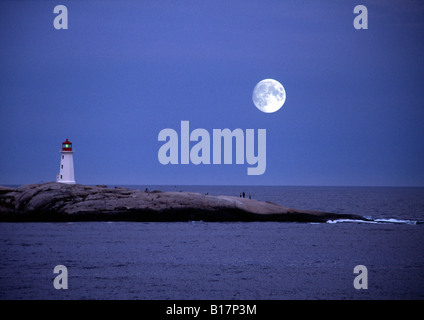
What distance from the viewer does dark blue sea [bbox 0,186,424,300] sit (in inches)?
1080

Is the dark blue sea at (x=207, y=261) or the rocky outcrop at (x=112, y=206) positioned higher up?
the rocky outcrop at (x=112, y=206)

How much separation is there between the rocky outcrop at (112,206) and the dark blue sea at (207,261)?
1656 millimetres

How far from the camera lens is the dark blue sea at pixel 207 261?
2744 centimetres

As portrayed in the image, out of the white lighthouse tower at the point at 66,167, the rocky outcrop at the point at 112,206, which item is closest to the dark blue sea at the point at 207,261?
the rocky outcrop at the point at 112,206

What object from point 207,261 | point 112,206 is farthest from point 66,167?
point 207,261

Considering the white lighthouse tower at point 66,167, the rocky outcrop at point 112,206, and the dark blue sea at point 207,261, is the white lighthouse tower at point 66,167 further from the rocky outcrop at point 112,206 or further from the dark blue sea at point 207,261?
the dark blue sea at point 207,261

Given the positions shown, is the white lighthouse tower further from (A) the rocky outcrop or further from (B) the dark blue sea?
(B) the dark blue sea

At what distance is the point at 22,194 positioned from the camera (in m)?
60.5

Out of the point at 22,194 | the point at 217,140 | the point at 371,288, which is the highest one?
the point at 217,140

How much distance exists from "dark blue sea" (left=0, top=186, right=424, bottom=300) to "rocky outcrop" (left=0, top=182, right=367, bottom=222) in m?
1.66
